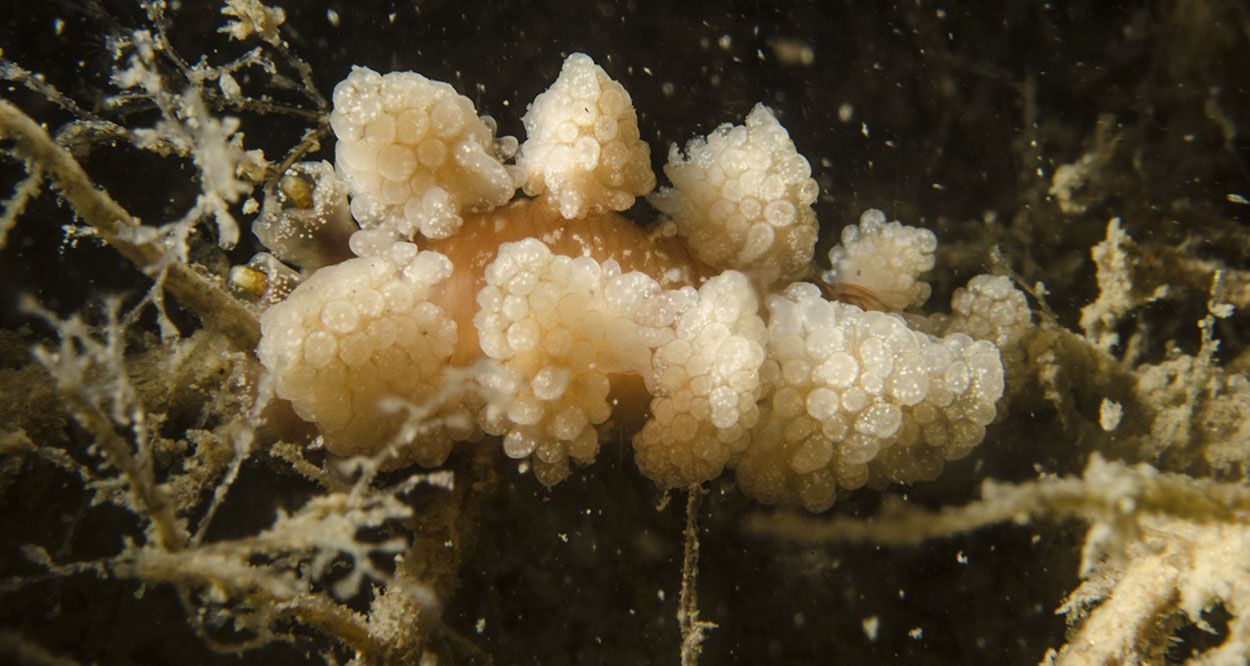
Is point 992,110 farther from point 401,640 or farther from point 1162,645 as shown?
point 401,640

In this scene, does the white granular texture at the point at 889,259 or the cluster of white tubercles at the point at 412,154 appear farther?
the white granular texture at the point at 889,259

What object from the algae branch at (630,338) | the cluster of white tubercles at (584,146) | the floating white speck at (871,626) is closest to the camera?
the algae branch at (630,338)

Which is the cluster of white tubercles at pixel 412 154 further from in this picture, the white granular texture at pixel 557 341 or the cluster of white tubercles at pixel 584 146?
the white granular texture at pixel 557 341

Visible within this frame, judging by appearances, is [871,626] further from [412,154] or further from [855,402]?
[412,154]

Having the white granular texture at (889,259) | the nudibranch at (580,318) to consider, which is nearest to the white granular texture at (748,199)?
the nudibranch at (580,318)

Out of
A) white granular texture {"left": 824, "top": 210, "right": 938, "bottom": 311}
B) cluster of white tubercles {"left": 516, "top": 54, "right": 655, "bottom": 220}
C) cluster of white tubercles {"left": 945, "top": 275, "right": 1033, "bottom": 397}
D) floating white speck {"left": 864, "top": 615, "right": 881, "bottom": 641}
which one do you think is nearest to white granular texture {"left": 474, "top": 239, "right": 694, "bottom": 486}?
cluster of white tubercles {"left": 516, "top": 54, "right": 655, "bottom": 220}

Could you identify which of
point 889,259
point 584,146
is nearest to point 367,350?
point 584,146

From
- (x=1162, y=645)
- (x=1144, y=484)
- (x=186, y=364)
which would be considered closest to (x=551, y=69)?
(x=186, y=364)
